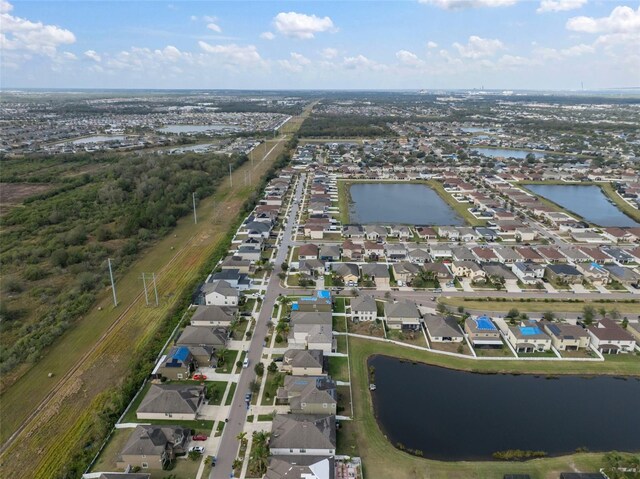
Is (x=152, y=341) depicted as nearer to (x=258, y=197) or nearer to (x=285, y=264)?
(x=285, y=264)

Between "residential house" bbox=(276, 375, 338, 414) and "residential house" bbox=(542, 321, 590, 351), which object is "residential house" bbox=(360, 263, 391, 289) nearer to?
"residential house" bbox=(542, 321, 590, 351)

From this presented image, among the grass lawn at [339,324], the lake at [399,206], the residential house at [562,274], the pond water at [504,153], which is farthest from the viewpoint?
the pond water at [504,153]

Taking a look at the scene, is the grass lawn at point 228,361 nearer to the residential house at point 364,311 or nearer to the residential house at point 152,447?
A: the residential house at point 152,447

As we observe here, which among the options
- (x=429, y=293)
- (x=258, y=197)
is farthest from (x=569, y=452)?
(x=258, y=197)

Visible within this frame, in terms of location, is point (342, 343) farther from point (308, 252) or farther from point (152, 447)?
point (308, 252)

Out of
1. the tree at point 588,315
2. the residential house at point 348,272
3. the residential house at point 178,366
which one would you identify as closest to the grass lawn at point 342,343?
the residential house at point 348,272
